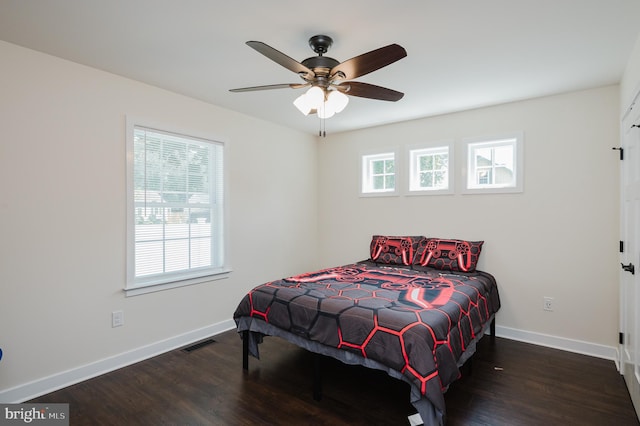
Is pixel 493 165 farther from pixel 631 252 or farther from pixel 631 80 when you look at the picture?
pixel 631 252

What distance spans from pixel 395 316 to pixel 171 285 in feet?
7.50

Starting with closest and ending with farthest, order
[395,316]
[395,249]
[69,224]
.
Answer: [395,316] < [69,224] < [395,249]

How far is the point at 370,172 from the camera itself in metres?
4.70

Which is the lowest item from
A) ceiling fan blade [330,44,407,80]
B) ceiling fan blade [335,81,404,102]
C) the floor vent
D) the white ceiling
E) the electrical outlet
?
the floor vent

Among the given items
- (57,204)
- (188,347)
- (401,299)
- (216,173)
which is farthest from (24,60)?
(401,299)

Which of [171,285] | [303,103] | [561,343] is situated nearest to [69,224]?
[171,285]

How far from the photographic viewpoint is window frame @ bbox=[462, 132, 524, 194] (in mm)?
3510

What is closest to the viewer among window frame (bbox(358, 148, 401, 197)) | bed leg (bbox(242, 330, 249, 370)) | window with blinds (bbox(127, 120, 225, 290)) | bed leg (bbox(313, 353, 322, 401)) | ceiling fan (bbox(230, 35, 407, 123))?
ceiling fan (bbox(230, 35, 407, 123))

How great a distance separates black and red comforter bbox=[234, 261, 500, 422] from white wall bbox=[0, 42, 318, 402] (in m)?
1.08

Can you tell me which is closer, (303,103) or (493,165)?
(303,103)

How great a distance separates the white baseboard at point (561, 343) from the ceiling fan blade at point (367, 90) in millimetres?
2792

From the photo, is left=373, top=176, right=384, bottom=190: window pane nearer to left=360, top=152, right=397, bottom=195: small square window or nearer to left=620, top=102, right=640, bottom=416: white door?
left=360, top=152, right=397, bottom=195: small square window

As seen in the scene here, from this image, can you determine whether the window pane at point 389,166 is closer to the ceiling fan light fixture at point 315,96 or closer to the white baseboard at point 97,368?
the ceiling fan light fixture at point 315,96

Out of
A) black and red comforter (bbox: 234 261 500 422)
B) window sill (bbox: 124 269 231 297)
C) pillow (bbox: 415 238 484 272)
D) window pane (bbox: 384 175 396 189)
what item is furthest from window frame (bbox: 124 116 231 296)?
pillow (bbox: 415 238 484 272)
